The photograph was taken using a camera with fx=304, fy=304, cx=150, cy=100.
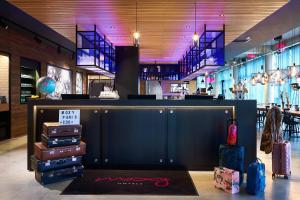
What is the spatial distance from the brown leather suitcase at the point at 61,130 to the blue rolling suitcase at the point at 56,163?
1.21ft

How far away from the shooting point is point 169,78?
17859 mm

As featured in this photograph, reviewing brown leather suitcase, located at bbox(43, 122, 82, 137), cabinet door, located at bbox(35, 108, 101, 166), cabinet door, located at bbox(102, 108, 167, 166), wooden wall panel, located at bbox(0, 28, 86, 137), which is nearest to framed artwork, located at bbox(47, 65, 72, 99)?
wooden wall panel, located at bbox(0, 28, 86, 137)

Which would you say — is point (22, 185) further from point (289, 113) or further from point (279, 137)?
point (289, 113)

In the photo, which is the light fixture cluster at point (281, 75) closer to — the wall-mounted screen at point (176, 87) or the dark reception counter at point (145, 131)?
the wall-mounted screen at point (176, 87)

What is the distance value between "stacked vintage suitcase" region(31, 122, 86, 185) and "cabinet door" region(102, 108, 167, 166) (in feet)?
1.75

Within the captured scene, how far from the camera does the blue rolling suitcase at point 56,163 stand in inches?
173

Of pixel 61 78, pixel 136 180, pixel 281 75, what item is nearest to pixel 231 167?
pixel 136 180

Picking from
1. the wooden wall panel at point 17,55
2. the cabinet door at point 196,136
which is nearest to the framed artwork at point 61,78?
the wooden wall panel at point 17,55

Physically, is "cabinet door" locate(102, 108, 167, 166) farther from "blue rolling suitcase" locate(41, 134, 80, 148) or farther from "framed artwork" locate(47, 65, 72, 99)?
"framed artwork" locate(47, 65, 72, 99)

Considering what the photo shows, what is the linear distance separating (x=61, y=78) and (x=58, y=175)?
394 inches

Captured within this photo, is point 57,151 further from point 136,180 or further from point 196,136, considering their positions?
point 196,136

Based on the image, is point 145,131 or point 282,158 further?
point 145,131

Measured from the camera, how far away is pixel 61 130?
457 cm

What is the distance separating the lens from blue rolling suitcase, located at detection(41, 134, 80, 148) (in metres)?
4.48
